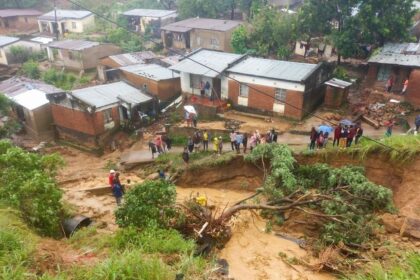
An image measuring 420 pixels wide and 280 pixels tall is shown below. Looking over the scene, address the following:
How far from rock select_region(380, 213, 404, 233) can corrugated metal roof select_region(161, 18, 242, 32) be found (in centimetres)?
2890

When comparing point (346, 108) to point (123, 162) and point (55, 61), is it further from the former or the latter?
point (55, 61)

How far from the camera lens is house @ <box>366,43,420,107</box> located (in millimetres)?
22609

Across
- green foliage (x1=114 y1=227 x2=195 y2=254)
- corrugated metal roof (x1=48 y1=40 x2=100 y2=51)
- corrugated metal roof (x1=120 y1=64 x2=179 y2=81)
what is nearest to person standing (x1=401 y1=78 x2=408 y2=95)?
corrugated metal roof (x1=120 y1=64 x2=179 y2=81)

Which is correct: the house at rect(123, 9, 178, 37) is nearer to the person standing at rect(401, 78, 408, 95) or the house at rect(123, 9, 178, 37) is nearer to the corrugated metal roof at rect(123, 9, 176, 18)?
the corrugated metal roof at rect(123, 9, 176, 18)

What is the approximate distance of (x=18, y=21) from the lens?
5147 centimetres

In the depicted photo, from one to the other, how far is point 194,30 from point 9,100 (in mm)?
20785

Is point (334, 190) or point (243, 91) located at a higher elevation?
point (243, 91)

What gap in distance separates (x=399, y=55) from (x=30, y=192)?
2374 centimetres

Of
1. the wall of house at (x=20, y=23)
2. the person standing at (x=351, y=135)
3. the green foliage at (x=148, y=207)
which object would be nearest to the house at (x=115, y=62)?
the person standing at (x=351, y=135)

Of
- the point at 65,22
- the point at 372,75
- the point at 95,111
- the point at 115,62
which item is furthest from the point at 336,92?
the point at 65,22

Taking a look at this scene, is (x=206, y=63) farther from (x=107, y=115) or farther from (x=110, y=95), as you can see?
(x=107, y=115)

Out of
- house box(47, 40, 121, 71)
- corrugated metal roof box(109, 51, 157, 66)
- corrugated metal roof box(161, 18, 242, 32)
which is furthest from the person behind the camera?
corrugated metal roof box(161, 18, 242, 32)

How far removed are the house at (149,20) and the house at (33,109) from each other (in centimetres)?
2073

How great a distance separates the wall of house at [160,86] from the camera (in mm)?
26828
